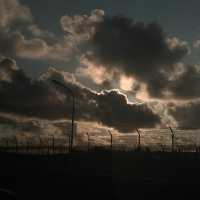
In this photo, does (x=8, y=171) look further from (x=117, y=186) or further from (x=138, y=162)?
(x=117, y=186)

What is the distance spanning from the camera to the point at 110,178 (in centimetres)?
4506

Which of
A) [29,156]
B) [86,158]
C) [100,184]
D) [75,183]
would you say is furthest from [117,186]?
[29,156]

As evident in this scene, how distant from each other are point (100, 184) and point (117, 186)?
6.63ft

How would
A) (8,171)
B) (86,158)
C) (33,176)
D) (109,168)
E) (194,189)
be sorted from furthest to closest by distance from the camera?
(86,158) → (109,168) → (8,171) → (33,176) → (194,189)

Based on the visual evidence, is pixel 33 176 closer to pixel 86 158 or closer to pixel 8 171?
pixel 8 171

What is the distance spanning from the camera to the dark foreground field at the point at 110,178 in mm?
36844

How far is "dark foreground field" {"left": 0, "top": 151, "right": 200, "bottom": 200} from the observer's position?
36.8 metres

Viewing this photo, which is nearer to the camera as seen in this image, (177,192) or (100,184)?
(177,192)

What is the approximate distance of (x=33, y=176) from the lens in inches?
2013

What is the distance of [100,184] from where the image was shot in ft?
136

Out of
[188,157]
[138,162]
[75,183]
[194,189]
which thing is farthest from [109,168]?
[194,189]

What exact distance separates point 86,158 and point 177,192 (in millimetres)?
36583

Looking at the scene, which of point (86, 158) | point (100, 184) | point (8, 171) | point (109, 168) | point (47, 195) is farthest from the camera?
point (86, 158)

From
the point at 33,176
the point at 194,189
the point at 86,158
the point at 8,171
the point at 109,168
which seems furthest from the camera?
the point at 86,158
